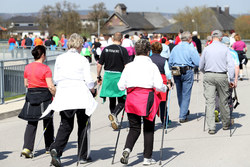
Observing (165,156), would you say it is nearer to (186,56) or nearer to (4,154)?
(4,154)

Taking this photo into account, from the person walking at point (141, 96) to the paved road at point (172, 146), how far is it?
0.52m

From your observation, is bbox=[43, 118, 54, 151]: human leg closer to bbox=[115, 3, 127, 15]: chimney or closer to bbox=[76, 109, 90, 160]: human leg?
bbox=[76, 109, 90, 160]: human leg

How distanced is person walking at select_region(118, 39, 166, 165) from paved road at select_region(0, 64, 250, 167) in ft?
1.69

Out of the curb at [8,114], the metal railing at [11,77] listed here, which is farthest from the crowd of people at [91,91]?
the metal railing at [11,77]

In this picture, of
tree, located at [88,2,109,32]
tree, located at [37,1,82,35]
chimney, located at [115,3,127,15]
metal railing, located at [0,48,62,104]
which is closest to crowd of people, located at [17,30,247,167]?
metal railing, located at [0,48,62,104]

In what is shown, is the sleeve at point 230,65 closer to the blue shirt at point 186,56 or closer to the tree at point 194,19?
the blue shirt at point 186,56

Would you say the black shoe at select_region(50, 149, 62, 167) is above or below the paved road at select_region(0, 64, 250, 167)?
above

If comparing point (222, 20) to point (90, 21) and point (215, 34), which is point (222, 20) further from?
point (215, 34)

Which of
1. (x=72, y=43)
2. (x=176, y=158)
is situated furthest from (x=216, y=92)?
(x=72, y=43)

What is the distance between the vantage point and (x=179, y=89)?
33.0ft

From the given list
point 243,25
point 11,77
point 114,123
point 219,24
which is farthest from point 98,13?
point 114,123

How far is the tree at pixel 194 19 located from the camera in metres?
99.8

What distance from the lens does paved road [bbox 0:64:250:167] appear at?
6.77m

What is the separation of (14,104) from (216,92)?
20.1 feet
